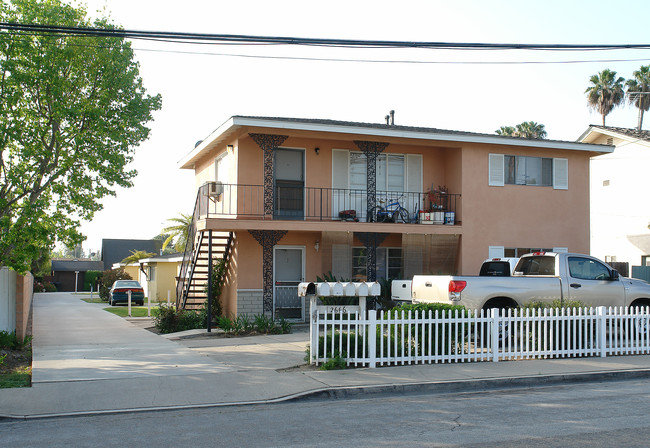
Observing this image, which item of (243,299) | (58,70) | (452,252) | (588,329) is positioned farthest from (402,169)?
(58,70)

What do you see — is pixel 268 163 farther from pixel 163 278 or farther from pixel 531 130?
pixel 531 130

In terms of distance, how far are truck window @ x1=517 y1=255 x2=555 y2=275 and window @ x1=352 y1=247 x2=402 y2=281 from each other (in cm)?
A: 513

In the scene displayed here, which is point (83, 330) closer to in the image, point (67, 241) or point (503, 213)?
point (67, 241)

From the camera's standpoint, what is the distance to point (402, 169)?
21.0 m

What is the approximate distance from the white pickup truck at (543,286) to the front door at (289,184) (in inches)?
232

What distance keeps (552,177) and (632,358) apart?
985 cm

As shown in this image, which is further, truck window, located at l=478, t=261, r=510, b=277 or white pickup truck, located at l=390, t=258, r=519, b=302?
truck window, located at l=478, t=261, r=510, b=277

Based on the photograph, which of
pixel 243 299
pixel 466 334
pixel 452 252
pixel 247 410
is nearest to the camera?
pixel 247 410

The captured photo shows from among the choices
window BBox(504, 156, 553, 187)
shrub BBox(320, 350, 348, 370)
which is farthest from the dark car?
shrub BBox(320, 350, 348, 370)

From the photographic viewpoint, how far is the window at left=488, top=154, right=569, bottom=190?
68.7 feet

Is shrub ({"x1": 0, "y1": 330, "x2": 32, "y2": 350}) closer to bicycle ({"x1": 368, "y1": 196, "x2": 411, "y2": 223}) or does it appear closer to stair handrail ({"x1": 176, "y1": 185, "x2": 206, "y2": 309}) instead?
stair handrail ({"x1": 176, "y1": 185, "x2": 206, "y2": 309})

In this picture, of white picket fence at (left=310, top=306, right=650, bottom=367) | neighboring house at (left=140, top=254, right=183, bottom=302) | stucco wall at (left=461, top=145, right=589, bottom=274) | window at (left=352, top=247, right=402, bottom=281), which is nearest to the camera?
white picket fence at (left=310, top=306, right=650, bottom=367)

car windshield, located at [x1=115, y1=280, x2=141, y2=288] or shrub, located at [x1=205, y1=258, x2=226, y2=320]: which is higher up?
shrub, located at [x1=205, y1=258, x2=226, y2=320]

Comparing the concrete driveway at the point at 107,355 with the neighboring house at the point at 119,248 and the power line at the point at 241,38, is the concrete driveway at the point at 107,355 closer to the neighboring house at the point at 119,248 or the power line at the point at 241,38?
the power line at the point at 241,38
